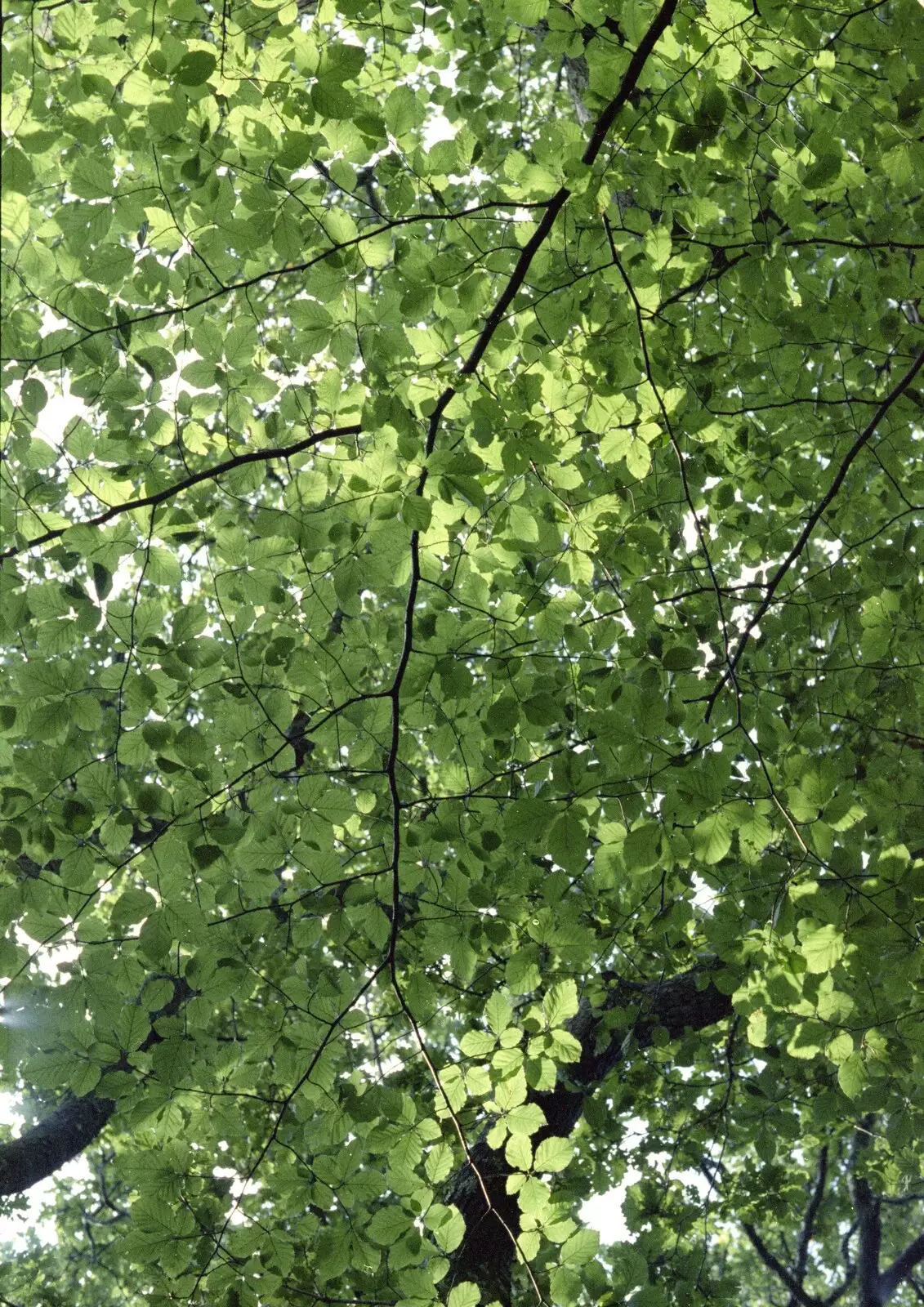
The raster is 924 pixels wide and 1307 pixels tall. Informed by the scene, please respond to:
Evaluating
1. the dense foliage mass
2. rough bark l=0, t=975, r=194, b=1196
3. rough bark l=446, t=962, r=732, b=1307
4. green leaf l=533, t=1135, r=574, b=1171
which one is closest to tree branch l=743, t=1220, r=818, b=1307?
rough bark l=446, t=962, r=732, b=1307

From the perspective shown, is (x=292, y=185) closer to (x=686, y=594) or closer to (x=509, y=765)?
(x=686, y=594)

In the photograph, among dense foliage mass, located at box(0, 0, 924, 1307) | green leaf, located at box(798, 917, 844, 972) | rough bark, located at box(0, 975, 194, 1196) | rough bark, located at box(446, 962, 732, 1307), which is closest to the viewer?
green leaf, located at box(798, 917, 844, 972)

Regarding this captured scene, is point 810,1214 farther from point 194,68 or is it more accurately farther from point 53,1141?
point 194,68

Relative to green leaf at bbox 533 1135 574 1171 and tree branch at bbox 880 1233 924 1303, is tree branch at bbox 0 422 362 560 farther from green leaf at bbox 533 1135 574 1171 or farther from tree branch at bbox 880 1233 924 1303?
tree branch at bbox 880 1233 924 1303

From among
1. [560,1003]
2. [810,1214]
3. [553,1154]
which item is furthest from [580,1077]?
[810,1214]

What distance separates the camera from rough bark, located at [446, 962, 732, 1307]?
157 inches

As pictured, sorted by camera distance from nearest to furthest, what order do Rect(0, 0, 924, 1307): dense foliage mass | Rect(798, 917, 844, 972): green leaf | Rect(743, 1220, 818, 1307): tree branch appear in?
Rect(798, 917, 844, 972): green leaf < Rect(0, 0, 924, 1307): dense foliage mass < Rect(743, 1220, 818, 1307): tree branch

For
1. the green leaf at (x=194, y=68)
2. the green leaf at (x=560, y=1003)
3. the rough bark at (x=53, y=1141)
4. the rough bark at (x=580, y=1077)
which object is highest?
the rough bark at (x=53, y=1141)

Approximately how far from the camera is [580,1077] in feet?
15.5

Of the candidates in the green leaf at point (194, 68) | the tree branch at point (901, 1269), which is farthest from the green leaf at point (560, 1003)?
the tree branch at point (901, 1269)

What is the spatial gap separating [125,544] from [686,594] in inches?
66.6

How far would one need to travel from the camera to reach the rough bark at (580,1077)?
3.98 m

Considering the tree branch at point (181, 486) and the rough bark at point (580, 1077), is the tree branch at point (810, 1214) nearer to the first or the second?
the rough bark at point (580, 1077)

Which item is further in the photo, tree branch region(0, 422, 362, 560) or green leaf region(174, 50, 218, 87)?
tree branch region(0, 422, 362, 560)
